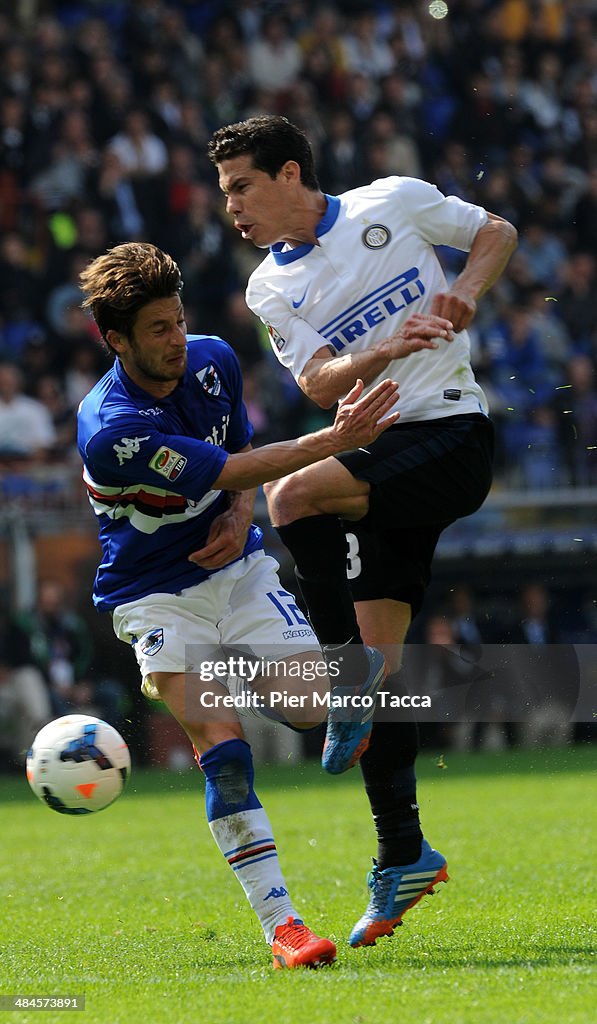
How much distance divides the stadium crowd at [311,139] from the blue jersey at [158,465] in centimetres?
691

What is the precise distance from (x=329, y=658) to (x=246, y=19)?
1304 cm

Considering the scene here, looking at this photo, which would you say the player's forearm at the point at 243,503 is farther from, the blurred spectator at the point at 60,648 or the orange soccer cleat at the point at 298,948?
the blurred spectator at the point at 60,648

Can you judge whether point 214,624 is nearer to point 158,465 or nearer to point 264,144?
point 158,465

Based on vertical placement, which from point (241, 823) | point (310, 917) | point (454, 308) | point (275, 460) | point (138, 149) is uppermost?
point (138, 149)

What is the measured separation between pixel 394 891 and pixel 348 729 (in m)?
0.67

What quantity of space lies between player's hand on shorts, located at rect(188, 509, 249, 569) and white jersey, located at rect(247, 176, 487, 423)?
1.82ft

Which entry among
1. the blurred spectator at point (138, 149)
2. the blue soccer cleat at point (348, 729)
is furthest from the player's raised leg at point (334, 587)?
the blurred spectator at point (138, 149)

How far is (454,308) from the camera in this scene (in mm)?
4637

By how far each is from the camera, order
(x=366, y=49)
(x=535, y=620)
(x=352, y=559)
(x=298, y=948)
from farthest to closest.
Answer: (x=366, y=49) → (x=535, y=620) → (x=352, y=559) → (x=298, y=948)

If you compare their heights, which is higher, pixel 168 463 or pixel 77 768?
pixel 168 463

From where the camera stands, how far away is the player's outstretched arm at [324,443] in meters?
4.38

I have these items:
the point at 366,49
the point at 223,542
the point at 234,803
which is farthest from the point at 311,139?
the point at 234,803

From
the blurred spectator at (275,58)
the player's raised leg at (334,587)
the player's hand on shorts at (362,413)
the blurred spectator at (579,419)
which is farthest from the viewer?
the blurred spectator at (275,58)

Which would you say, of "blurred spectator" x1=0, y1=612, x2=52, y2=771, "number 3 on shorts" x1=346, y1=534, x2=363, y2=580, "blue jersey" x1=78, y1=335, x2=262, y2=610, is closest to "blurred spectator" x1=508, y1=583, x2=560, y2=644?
"blurred spectator" x1=0, y1=612, x2=52, y2=771
